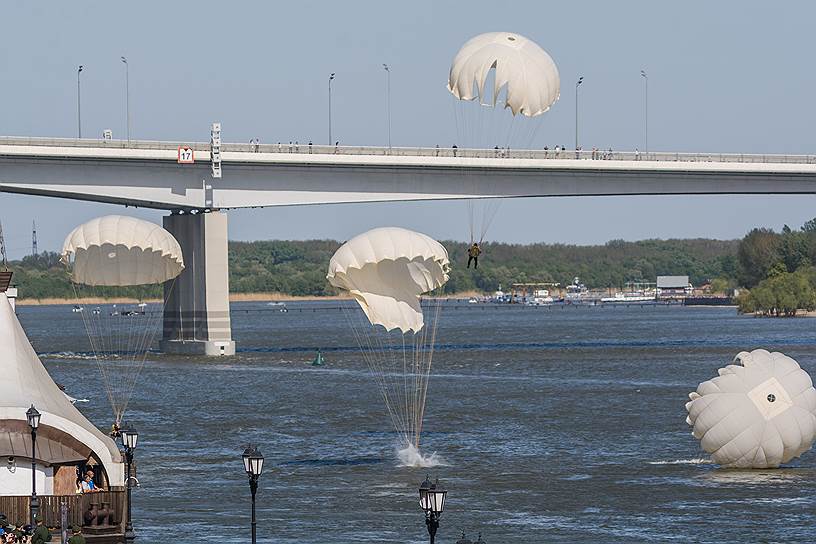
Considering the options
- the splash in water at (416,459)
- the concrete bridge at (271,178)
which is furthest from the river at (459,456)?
the concrete bridge at (271,178)

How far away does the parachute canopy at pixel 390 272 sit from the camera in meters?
43.8

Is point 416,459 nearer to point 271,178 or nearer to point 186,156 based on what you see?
point 186,156

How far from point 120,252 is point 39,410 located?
25344 mm

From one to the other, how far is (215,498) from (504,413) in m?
27.2

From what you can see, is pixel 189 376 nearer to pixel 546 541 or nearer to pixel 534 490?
pixel 534 490

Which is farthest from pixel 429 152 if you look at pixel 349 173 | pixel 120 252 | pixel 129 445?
pixel 129 445

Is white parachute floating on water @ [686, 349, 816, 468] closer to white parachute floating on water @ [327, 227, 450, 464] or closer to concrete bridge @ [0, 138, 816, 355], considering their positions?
white parachute floating on water @ [327, 227, 450, 464]

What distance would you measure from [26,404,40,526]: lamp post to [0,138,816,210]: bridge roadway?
58.5m

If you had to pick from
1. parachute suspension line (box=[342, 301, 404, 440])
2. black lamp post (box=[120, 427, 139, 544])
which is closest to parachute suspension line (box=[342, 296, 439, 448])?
parachute suspension line (box=[342, 301, 404, 440])

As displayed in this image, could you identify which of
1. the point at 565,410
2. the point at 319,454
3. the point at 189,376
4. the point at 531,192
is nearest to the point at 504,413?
the point at 565,410

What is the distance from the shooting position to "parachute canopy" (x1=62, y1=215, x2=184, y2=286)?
178 ft

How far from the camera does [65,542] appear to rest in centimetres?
3256

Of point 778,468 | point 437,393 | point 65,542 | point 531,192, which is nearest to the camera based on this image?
point 65,542

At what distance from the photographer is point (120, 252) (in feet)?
196
